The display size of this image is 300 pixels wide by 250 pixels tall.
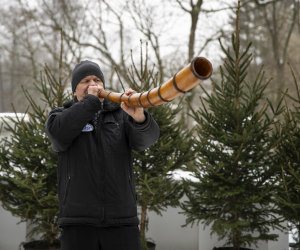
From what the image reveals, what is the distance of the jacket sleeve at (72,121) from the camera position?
71.0 inches

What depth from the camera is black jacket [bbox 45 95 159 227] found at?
1.82 metres

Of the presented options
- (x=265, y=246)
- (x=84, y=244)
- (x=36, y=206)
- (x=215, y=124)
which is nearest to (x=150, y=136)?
(x=84, y=244)

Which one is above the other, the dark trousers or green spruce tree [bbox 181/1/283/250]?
green spruce tree [bbox 181/1/283/250]

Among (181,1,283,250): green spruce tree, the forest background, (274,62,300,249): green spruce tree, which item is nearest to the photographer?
(274,62,300,249): green spruce tree

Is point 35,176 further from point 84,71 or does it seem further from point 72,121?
point 72,121

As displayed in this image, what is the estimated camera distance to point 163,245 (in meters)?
4.35

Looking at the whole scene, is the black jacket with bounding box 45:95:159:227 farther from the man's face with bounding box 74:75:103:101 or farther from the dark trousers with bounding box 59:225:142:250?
the man's face with bounding box 74:75:103:101

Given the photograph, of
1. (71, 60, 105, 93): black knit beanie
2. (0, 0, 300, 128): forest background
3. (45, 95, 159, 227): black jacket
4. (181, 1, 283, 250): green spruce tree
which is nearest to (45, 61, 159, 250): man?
(45, 95, 159, 227): black jacket

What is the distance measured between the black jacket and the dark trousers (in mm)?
47

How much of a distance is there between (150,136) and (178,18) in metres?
6.07

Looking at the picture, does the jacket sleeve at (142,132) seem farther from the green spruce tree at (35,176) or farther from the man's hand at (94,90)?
the green spruce tree at (35,176)

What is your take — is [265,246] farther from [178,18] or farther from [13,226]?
[178,18]

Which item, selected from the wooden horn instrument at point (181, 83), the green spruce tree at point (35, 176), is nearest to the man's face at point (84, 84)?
the wooden horn instrument at point (181, 83)

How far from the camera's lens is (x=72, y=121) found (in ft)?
5.91
